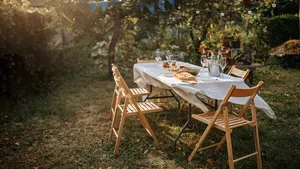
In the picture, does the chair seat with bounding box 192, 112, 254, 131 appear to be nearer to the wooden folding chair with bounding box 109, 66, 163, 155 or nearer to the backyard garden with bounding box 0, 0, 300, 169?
the backyard garden with bounding box 0, 0, 300, 169

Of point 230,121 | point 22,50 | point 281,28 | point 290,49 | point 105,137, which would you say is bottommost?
point 105,137

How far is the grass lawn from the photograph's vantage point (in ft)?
10.00

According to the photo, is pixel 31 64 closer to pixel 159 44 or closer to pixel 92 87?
pixel 92 87

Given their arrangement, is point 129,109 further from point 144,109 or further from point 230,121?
point 230,121

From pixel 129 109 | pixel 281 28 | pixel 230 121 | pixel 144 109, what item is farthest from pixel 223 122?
pixel 281 28

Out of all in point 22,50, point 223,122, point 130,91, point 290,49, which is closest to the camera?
point 223,122

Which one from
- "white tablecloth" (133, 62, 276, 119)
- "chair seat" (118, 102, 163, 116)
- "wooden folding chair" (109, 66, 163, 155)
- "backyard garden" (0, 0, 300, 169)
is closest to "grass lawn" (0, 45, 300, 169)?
"backyard garden" (0, 0, 300, 169)

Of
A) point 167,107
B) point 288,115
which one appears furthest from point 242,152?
point 167,107

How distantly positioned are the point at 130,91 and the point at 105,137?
3.10 ft

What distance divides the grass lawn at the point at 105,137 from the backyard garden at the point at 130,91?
15 millimetres

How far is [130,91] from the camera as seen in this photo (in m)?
3.19

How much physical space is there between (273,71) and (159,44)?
4.61m

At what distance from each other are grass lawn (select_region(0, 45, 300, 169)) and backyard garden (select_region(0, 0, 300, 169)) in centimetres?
1

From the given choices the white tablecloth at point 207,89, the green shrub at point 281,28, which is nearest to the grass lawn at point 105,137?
the white tablecloth at point 207,89
